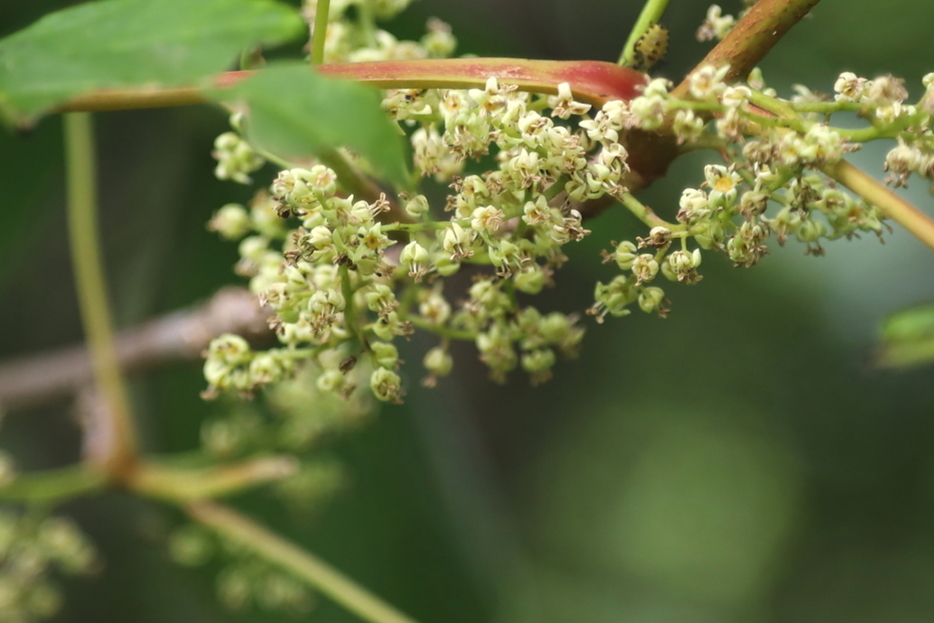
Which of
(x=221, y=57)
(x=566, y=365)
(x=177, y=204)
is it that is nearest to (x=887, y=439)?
A: (x=566, y=365)

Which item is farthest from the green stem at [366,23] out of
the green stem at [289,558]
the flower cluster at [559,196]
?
the green stem at [289,558]

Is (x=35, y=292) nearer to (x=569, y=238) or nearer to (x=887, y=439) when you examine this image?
(x=569, y=238)

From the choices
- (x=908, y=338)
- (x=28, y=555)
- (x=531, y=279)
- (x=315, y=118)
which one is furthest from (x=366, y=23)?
(x=28, y=555)

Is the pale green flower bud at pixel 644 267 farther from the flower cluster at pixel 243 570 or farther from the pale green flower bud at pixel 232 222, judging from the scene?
the flower cluster at pixel 243 570

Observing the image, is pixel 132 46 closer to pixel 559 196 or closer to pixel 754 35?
pixel 559 196

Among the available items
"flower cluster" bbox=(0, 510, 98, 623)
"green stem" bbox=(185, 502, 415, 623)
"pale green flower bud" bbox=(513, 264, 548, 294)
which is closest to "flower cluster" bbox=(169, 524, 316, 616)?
"green stem" bbox=(185, 502, 415, 623)
